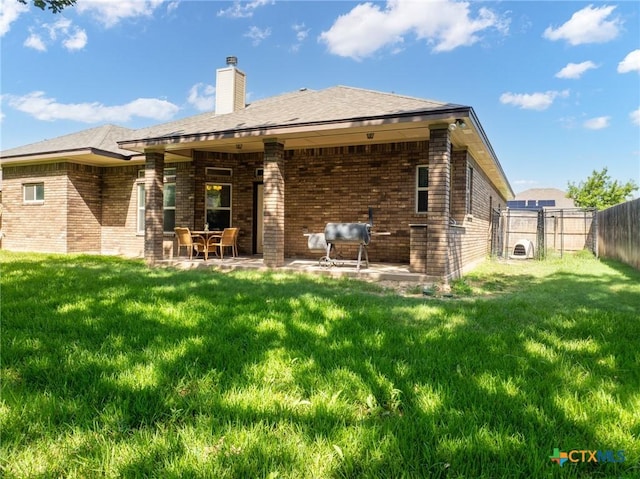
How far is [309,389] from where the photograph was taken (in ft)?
8.45

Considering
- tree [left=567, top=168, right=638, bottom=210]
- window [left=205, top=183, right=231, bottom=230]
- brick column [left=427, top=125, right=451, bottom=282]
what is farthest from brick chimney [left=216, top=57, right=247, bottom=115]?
tree [left=567, top=168, right=638, bottom=210]

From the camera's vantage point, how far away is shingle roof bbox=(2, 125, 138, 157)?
13617mm

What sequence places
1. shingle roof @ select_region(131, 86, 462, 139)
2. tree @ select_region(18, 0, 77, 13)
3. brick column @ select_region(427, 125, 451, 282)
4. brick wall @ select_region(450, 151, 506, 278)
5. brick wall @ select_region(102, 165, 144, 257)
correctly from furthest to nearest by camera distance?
brick wall @ select_region(102, 165, 144, 257) < brick wall @ select_region(450, 151, 506, 278) < shingle roof @ select_region(131, 86, 462, 139) < brick column @ select_region(427, 125, 451, 282) < tree @ select_region(18, 0, 77, 13)

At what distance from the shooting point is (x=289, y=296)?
18.5 feet

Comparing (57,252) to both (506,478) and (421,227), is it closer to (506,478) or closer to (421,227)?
(421,227)

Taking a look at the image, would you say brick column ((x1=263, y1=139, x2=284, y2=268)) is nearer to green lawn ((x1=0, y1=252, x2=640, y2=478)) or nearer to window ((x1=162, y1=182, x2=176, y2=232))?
green lawn ((x1=0, y1=252, x2=640, y2=478))

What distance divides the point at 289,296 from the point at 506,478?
414cm

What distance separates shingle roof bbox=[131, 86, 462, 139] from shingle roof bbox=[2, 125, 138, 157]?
1.99 meters

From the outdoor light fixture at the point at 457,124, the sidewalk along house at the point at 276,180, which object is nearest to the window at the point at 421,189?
the sidewalk along house at the point at 276,180

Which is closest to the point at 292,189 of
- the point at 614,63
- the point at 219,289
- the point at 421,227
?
the point at 421,227

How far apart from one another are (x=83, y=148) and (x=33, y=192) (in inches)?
157

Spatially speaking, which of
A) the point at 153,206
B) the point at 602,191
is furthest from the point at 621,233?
the point at 602,191

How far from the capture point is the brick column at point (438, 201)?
7.83 m

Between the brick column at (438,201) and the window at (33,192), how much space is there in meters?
13.9
